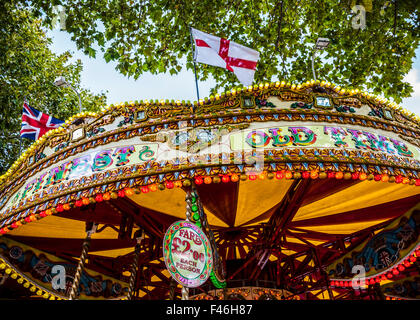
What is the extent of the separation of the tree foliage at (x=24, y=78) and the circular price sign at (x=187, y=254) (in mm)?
7972

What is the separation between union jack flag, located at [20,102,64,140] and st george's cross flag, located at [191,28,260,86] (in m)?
4.28

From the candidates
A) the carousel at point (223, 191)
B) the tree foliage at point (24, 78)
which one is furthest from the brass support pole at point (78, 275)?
the tree foliage at point (24, 78)

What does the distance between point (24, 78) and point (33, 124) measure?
19.6 ft

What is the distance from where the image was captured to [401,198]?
21.4ft

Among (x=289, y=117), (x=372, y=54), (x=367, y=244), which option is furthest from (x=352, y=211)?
(x=372, y=54)

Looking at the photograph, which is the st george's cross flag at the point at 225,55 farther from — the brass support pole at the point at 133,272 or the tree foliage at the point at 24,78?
the tree foliage at the point at 24,78

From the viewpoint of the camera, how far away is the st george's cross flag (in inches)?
226

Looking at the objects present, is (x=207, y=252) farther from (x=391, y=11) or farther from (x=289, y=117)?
(x=391, y=11)

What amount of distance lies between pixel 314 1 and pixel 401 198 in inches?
220

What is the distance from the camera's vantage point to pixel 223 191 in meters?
6.32

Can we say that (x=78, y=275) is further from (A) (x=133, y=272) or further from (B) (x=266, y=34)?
(B) (x=266, y=34)

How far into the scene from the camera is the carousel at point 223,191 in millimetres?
4426

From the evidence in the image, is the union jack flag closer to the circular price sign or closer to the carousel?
the carousel
